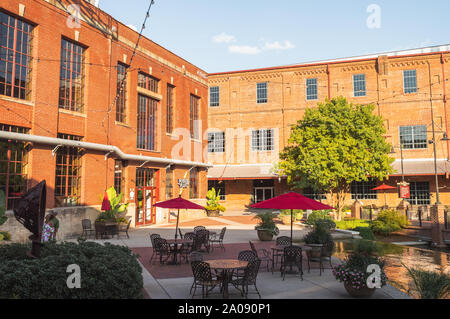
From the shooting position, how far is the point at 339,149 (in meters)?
26.4

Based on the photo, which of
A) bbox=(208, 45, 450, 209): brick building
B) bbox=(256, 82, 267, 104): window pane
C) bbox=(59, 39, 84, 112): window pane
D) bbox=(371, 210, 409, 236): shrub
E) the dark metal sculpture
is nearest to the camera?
the dark metal sculpture

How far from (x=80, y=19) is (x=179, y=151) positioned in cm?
1226

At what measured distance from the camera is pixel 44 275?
7008mm

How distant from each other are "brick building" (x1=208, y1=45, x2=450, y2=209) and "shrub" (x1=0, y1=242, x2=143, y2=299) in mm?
25701

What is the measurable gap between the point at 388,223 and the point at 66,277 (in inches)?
845

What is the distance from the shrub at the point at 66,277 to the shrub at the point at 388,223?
19.5 meters

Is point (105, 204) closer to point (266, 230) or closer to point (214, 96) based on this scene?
point (266, 230)

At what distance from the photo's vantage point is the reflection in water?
37.5 feet

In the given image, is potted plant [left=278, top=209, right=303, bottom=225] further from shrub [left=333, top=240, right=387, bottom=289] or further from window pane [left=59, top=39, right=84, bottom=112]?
shrub [left=333, top=240, right=387, bottom=289]

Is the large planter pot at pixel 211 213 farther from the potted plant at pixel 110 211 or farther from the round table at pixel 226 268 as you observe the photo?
the round table at pixel 226 268

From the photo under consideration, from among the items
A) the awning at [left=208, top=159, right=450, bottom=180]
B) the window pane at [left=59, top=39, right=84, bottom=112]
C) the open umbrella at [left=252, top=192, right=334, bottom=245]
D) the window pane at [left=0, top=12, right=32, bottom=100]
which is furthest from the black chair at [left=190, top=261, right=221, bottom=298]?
the awning at [left=208, top=159, right=450, bottom=180]

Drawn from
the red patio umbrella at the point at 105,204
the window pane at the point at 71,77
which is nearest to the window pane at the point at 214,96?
the window pane at the point at 71,77

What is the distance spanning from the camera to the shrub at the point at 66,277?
6848mm
